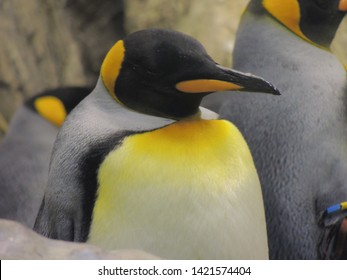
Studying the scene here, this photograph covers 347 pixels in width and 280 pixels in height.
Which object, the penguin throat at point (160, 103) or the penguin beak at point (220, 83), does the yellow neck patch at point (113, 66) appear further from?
the penguin beak at point (220, 83)

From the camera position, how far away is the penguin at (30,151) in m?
3.03

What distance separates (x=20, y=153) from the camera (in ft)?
10.5

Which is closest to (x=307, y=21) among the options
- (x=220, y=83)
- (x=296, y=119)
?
(x=296, y=119)

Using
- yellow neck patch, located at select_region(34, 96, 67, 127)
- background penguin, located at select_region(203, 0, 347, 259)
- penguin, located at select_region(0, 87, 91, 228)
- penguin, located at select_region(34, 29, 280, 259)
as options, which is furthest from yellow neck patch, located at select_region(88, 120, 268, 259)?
yellow neck patch, located at select_region(34, 96, 67, 127)

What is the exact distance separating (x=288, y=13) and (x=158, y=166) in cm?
99

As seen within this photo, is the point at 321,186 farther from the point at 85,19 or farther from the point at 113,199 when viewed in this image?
the point at 85,19

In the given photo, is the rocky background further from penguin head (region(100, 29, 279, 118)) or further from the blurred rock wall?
penguin head (region(100, 29, 279, 118))

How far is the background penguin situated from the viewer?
2.28 metres

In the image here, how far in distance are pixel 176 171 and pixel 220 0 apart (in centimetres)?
286

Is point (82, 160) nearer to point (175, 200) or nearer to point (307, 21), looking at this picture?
point (175, 200)

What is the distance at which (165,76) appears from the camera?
1.72 meters

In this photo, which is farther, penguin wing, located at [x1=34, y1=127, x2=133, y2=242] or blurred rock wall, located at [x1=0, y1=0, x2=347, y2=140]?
blurred rock wall, located at [x1=0, y1=0, x2=347, y2=140]

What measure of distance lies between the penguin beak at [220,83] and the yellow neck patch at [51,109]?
1.66 metres

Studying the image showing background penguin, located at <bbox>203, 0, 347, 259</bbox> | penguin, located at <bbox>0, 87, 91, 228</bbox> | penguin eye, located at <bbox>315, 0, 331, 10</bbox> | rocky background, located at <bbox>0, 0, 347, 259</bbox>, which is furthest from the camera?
rocky background, located at <bbox>0, 0, 347, 259</bbox>
